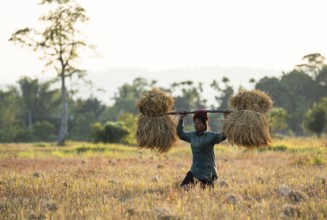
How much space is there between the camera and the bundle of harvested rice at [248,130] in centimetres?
827

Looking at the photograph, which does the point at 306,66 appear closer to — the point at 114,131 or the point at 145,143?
the point at 114,131

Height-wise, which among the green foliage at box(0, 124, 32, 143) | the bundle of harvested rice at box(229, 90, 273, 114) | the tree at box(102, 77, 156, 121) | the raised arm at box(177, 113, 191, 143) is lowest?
the green foliage at box(0, 124, 32, 143)

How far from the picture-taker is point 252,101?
853 cm

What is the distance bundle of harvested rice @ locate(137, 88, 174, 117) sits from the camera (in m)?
9.66

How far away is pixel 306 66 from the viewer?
7619 centimetres

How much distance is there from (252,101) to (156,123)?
217 centimetres

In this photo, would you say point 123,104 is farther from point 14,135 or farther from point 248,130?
point 248,130

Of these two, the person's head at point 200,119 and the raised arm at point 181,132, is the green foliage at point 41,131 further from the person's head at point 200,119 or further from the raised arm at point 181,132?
the person's head at point 200,119

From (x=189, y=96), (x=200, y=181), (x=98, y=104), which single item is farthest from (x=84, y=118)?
(x=200, y=181)

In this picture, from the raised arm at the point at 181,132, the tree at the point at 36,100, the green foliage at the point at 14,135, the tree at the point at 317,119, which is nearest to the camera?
the raised arm at the point at 181,132

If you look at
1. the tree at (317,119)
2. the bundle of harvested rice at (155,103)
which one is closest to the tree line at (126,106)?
the tree at (317,119)

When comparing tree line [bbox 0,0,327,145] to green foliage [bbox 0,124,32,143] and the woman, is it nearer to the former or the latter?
green foliage [bbox 0,124,32,143]

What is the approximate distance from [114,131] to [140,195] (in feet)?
94.0

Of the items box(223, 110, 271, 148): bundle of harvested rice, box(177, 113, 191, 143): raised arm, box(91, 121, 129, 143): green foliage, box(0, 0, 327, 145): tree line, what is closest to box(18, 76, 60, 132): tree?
box(0, 0, 327, 145): tree line
